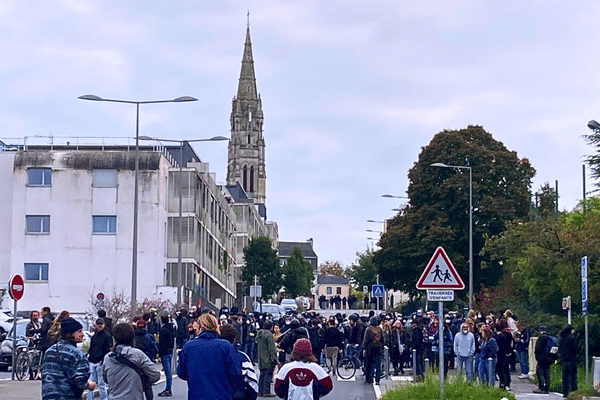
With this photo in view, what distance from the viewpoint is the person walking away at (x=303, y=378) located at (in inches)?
461

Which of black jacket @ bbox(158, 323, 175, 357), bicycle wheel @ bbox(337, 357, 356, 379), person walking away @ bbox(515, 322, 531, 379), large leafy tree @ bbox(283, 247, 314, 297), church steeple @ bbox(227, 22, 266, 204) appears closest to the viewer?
black jacket @ bbox(158, 323, 175, 357)

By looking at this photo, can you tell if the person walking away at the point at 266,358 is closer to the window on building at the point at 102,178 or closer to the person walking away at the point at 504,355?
the person walking away at the point at 504,355

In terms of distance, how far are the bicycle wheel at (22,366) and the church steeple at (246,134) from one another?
474 ft

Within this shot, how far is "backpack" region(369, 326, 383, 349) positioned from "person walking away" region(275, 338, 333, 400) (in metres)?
17.3

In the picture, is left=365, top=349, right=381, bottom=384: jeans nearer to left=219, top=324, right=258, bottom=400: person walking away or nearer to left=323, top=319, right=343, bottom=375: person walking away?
left=323, top=319, right=343, bottom=375: person walking away

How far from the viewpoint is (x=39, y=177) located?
70.4m

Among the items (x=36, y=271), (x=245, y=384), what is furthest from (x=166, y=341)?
(x=36, y=271)

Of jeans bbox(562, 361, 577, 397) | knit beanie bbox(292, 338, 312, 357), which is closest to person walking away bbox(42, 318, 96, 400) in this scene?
knit beanie bbox(292, 338, 312, 357)

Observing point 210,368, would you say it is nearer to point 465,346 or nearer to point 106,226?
point 465,346

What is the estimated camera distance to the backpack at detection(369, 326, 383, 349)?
29.0m

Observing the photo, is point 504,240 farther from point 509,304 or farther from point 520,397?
point 520,397

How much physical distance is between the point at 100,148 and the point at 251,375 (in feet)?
216

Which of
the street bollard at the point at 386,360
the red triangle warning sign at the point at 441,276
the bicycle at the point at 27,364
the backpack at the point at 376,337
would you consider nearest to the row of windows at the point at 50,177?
the street bollard at the point at 386,360

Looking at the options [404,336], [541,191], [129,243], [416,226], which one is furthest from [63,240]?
[404,336]
